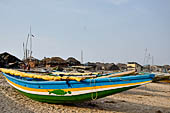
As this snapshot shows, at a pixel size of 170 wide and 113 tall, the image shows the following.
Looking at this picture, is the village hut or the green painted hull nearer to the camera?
the green painted hull

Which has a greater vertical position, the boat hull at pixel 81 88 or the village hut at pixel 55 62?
the village hut at pixel 55 62

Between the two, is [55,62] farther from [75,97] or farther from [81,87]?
[81,87]

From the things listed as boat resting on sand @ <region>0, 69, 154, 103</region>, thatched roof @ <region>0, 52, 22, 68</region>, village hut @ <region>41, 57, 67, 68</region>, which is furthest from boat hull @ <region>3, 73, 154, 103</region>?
village hut @ <region>41, 57, 67, 68</region>

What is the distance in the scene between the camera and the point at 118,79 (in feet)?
15.0

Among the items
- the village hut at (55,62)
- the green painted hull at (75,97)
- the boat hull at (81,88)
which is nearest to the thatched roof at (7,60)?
the village hut at (55,62)

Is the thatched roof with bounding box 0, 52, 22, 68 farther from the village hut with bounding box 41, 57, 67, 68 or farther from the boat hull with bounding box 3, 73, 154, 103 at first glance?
the boat hull with bounding box 3, 73, 154, 103

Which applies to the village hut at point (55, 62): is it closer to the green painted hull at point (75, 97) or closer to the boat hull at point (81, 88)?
the green painted hull at point (75, 97)

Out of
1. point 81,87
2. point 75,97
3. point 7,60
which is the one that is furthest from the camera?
point 7,60

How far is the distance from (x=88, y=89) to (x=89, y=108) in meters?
1.36

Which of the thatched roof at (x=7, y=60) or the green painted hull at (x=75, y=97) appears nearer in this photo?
the green painted hull at (x=75, y=97)

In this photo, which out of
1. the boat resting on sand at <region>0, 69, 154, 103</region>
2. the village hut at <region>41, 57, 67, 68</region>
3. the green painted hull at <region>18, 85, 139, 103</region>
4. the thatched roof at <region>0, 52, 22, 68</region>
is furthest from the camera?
the village hut at <region>41, 57, 67, 68</region>

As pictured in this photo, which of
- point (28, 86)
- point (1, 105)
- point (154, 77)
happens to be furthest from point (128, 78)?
point (1, 105)

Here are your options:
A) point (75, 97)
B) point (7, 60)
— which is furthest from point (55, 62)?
point (75, 97)

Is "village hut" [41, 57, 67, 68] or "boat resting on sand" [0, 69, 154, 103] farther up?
"village hut" [41, 57, 67, 68]
